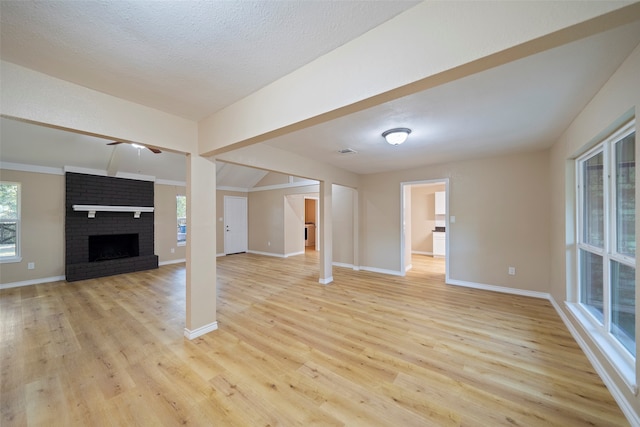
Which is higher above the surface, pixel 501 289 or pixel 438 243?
pixel 438 243

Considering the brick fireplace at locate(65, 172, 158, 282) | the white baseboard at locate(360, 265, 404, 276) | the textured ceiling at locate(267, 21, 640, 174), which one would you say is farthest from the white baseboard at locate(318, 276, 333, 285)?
the brick fireplace at locate(65, 172, 158, 282)

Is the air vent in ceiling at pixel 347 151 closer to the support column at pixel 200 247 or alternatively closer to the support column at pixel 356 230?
the support column at pixel 200 247

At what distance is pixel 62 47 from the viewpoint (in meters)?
1.42

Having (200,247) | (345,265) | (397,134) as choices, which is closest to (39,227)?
(200,247)

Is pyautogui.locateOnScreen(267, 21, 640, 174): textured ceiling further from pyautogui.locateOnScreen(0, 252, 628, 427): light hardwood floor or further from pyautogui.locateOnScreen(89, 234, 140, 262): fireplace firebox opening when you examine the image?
pyautogui.locateOnScreen(89, 234, 140, 262): fireplace firebox opening

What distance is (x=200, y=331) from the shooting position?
2613 mm

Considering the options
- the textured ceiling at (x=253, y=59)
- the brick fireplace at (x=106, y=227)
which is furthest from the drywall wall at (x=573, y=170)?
the brick fireplace at (x=106, y=227)

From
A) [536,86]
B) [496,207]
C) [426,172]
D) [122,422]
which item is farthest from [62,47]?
[496,207]

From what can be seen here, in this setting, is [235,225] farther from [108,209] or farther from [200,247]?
[200,247]

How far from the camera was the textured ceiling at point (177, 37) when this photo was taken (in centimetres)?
116

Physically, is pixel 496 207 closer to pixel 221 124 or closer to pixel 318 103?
pixel 318 103

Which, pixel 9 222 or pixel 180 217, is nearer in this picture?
pixel 9 222

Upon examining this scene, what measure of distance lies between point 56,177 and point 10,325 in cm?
332

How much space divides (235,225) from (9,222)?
15.4 ft
